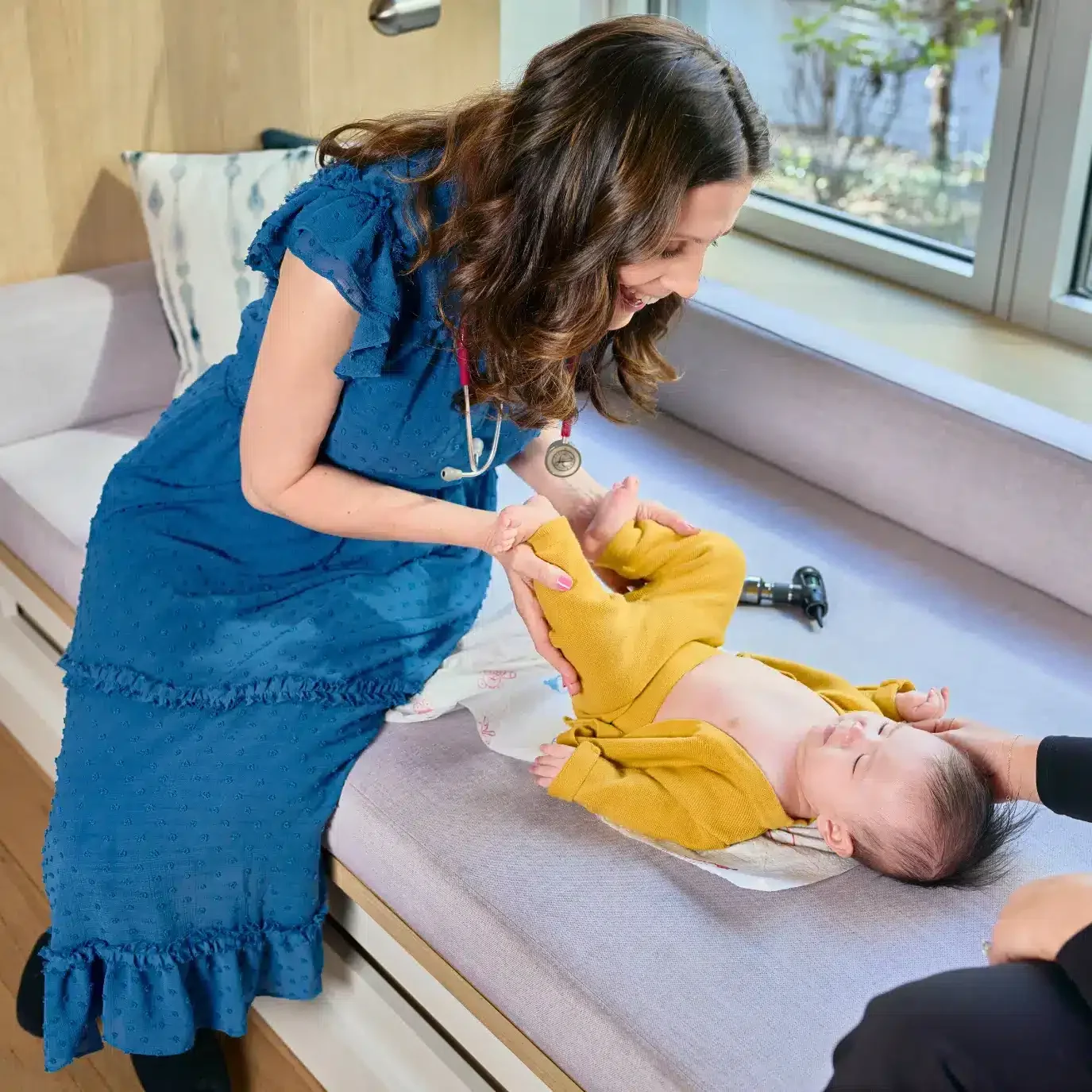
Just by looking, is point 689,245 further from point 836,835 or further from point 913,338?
point 913,338

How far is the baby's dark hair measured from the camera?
124 centimetres

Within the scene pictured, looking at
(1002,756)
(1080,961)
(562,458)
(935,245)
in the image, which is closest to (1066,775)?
(1002,756)

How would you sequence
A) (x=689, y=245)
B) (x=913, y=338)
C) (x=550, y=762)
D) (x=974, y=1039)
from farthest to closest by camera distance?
(x=913, y=338) → (x=550, y=762) → (x=689, y=245) → (x=974, y=1039)

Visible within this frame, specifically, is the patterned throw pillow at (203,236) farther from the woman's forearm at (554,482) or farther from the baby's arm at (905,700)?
the baby's arm at (905,700)

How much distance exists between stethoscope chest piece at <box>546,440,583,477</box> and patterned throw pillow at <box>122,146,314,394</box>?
2.53 ft

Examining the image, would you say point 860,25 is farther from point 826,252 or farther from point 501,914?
point 501,914

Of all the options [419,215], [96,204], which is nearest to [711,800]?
[419,215]

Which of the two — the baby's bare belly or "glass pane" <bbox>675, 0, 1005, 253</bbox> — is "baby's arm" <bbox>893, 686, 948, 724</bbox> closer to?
the baby's bare belly

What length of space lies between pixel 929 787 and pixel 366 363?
0.69m

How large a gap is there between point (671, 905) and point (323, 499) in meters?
0.57

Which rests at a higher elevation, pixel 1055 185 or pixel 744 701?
pixel 1055 185

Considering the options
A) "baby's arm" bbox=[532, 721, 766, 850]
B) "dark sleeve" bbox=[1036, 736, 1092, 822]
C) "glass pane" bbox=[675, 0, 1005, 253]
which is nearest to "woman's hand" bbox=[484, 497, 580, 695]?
"baby's arm" bbox=[532, 721, 766, 850]

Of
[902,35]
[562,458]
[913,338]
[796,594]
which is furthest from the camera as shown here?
[902,35]

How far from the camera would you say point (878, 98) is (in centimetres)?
257
